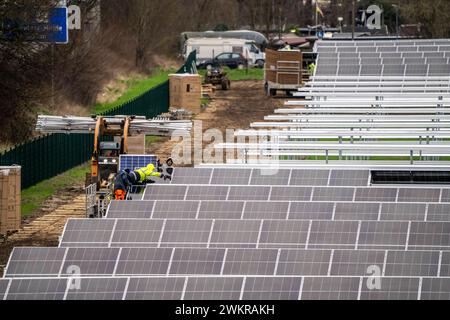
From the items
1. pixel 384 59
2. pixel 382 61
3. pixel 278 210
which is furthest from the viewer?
pixel 384 59

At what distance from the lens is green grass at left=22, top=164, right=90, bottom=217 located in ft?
117

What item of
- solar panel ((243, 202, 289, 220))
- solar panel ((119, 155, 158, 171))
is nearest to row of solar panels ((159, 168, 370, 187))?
solar panel ((119, 155, 158, 171))

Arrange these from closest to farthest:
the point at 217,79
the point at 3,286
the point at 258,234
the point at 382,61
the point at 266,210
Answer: the point at 3,286
the point at 258,234
the point at 266,210
the point at 382,61
the point at 217,79

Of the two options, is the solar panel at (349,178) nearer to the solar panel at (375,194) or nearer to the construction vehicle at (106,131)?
the solar panel at (375,194)

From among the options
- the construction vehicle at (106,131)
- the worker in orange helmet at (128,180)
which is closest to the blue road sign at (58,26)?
the construction vehicle at (106,131)

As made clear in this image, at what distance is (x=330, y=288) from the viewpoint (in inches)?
827

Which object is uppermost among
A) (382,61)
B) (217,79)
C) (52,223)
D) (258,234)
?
(258,234)

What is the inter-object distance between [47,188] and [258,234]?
47.1 ft

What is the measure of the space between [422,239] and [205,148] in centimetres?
2179

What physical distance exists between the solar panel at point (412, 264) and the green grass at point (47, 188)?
45.4 ft

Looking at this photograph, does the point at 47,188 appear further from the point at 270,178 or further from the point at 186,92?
the point at 186,92

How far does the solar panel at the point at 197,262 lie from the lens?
23062 mm

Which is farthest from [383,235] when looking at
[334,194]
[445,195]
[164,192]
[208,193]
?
[164,192]
